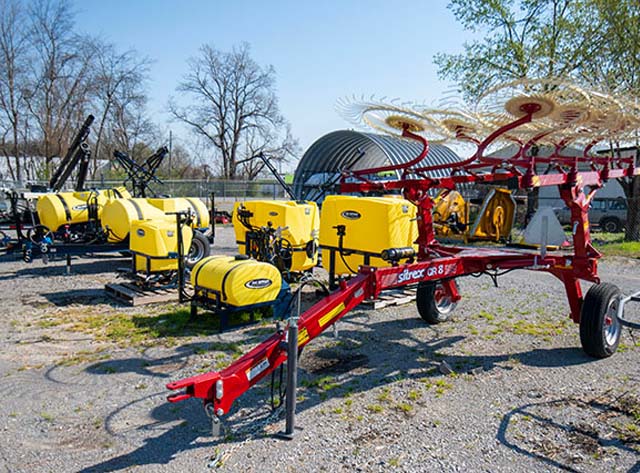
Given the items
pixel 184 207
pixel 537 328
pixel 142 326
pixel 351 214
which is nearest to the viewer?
pixel 142 326

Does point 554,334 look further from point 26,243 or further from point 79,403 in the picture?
point 26,243

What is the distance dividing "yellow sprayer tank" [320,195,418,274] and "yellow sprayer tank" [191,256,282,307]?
1447 millimetres

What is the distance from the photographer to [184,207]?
11.2 m

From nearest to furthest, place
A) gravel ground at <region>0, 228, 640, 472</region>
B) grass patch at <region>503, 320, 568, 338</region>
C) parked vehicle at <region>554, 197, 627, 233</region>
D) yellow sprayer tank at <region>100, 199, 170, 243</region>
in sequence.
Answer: gravel ground at <region>0, 228, 640, 472</region> → grass patch at <region>503, 320, 568, 338</region> → yellow sprayer tank at <region>100, 199, 170, 243</region> → parked vehicle at <region>554, 197, 627, 233</region>

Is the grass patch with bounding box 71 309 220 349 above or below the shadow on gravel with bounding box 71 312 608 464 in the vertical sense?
above

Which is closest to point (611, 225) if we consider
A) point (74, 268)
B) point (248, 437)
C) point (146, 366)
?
point (74, 268)

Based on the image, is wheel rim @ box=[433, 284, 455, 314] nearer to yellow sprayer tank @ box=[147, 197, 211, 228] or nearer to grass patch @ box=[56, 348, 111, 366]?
grass patch @ box=[56, 348, 111, 366]

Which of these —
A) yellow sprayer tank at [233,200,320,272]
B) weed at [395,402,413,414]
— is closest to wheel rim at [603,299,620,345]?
weed at [395,402,413,414]

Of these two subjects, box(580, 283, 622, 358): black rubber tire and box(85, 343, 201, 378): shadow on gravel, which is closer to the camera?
box(85, 343, 201, 378): shadow on gravel

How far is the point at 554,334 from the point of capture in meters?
6.43

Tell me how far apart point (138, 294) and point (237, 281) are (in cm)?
234

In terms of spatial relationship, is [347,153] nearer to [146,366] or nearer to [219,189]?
[219,189]

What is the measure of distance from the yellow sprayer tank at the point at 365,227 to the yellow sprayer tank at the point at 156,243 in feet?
7.75

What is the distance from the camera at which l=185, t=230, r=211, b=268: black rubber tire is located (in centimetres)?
1045
